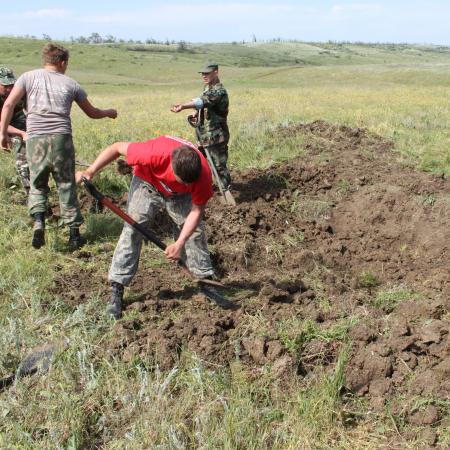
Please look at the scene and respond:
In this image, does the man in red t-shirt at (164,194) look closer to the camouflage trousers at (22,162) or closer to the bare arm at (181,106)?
the bare arm at (181,106)

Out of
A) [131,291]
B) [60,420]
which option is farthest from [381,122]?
[60,420]

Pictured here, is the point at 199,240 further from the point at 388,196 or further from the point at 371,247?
the point at 388,196

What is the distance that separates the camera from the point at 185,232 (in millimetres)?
3795

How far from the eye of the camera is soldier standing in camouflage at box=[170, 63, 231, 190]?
6539 millimetres

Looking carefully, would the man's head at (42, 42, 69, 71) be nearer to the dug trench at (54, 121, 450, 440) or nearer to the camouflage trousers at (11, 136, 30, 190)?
the camouflage trousers at (11, 136, 30, 190)

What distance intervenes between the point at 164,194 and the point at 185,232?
1.53 ft

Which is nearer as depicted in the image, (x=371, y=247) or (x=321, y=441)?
(x=321, y=441)

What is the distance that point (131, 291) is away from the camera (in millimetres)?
4551

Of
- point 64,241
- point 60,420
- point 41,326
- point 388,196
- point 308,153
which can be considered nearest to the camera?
point 60,420

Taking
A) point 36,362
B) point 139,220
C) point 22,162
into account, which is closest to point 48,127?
point 22,162

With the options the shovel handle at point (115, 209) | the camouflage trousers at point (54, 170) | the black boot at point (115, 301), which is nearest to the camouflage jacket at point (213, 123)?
the camouflage trousers at point (54, 170)

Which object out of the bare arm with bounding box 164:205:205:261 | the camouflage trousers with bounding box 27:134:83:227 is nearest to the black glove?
the camouflage trousers with bounding box 27:134:83:227

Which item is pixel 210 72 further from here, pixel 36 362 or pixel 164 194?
pixel 36 362

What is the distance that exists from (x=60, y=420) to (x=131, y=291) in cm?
172
